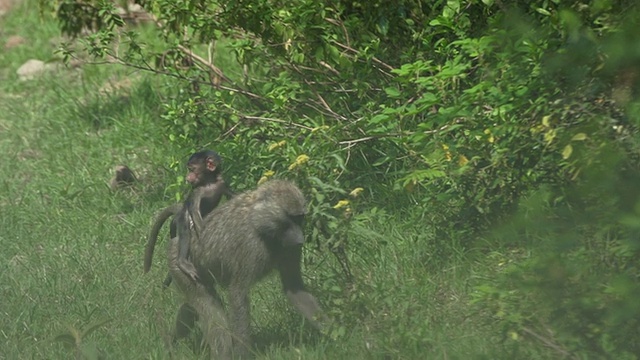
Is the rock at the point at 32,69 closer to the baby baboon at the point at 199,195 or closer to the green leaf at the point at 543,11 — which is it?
the baby baboon at the point at 199,195

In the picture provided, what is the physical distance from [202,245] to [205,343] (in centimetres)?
45

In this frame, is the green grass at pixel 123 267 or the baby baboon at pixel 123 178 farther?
the baby baboon at pixel 123 178

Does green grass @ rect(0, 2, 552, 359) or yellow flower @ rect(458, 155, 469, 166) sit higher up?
yellow flower @ rect(458, 155, 469, 166)

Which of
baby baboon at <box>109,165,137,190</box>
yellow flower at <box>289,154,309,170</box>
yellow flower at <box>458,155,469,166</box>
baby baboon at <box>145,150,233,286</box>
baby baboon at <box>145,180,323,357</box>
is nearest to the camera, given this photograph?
baby baboon at <box>145,180,323,357</box>

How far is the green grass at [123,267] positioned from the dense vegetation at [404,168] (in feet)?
0.06

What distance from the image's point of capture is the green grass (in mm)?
5629

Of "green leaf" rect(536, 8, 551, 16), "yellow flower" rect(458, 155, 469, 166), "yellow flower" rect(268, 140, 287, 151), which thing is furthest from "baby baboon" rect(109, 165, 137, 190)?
"green leaf" rect(536, 8, 551, 16)

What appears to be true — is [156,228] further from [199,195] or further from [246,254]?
[246,254]

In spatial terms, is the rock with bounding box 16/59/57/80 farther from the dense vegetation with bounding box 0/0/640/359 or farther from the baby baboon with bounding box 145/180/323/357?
the baby baboon with bounding box 145/180/323/357

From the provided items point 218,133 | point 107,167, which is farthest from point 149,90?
point 218,133

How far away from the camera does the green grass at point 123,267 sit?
563 cm

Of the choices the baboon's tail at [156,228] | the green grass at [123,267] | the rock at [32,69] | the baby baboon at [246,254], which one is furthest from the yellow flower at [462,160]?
the rock at [32,69]

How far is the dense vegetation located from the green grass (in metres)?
0.02

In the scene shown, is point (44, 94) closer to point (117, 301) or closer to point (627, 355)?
point (117, 301)
